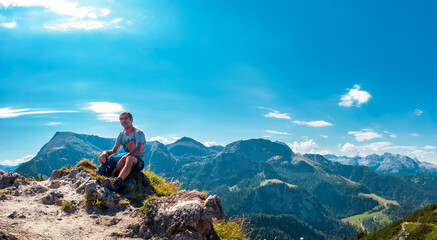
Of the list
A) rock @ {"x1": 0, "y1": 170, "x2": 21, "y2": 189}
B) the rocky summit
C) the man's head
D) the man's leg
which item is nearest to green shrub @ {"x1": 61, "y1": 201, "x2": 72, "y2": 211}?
the rocky summit

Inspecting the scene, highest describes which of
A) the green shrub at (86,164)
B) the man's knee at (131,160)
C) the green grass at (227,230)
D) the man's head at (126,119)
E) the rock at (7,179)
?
the man's head at (126,119)

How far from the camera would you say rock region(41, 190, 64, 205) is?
8.09 m

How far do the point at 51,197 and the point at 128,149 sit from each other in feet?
10.8

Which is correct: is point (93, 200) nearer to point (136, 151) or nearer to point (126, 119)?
point (136, 151)

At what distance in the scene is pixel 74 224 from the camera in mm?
6902

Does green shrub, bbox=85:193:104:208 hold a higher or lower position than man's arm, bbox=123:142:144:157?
lower

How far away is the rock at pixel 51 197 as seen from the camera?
26.5ft

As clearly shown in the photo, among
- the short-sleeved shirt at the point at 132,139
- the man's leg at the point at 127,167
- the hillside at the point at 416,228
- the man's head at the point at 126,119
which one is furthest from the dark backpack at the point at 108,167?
the hillside at the point at 416,228

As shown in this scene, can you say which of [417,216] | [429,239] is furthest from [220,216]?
[417,216]

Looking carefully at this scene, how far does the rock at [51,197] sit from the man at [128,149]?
1613 millimetres

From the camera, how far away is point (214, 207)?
7691mm

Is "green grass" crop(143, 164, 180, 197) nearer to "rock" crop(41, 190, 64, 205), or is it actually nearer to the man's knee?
the man's knee

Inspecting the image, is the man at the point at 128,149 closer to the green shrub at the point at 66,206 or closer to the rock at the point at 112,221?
the green shrub at the point at 66,206

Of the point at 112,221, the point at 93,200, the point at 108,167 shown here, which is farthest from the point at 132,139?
the point at 112,221
